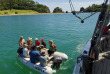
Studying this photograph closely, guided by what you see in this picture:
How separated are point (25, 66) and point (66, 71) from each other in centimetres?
→ 282

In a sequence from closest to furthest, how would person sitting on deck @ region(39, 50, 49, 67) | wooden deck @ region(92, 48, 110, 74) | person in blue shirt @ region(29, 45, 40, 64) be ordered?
wooden deck @ region(92, 48, 110, 74) < person sitting on deck @ region(39, 50, 49, 67) < person in blue shirt @ region(29, 45, 40, 64)

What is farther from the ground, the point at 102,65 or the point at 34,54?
the point at 34,54

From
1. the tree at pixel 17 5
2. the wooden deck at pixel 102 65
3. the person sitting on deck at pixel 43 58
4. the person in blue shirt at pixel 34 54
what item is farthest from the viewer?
the tree at pixel 17 5

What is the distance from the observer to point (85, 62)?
530cm

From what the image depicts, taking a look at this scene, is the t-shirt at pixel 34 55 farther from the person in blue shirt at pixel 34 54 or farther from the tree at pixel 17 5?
the tree at pixel 17 5

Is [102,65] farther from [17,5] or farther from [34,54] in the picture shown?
[17,5]

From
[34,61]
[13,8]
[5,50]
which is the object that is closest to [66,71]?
[34,61]

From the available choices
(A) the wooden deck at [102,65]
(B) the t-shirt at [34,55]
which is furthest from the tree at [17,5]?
(A) the wooden deck at [102,65]

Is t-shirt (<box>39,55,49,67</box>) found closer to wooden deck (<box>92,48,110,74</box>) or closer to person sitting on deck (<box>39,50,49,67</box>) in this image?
person sitting on deck (<box>39,50,49,67</box>)

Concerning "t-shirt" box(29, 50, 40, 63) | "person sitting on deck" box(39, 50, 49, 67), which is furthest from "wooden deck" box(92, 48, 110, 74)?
"t-shirt" box(29, 50, 40, 63)

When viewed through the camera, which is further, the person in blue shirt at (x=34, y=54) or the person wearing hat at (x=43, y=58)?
the person in blue shirt at (x=34, y=54)

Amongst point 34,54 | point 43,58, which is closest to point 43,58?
point 43,58

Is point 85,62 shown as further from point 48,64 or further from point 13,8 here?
point 13,8

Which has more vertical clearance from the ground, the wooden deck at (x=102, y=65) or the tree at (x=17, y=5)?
the tree at (x=17, y=5)
